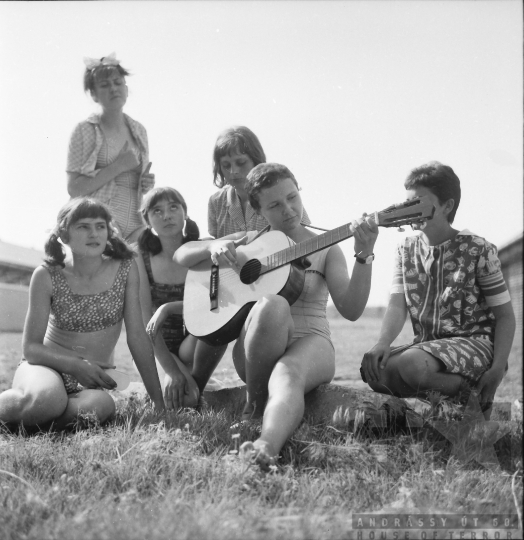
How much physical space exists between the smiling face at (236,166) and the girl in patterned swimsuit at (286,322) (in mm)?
466

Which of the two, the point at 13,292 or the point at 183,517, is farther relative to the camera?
the point at 13,292

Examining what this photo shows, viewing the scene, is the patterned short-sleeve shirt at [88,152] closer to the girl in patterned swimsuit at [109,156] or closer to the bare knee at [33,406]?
the girl in patterned swimsuit at [109,156]

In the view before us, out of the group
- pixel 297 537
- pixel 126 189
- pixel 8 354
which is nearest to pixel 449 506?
pixel 297 537

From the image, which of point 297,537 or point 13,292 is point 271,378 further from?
point 13,292

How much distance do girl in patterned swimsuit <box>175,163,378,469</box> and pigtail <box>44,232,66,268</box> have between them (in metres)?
0.73

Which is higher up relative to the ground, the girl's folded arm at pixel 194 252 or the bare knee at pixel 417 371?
the girl's folded arm at pixel 194 252

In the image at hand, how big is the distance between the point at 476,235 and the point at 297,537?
78.0 inches

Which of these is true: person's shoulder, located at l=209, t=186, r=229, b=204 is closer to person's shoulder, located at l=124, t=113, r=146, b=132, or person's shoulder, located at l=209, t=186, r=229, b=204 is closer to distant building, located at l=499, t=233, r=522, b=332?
person's shoulder, located at l=124, t=113, r=146, b=132

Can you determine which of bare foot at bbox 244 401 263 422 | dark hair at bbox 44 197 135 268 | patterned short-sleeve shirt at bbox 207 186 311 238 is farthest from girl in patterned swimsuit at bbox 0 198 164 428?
patterned short-sleeve shirt at bbox 207 186 311 238

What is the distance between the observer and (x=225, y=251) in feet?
11.6

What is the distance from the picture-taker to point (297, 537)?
1840 mm

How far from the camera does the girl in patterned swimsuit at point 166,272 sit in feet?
12.5

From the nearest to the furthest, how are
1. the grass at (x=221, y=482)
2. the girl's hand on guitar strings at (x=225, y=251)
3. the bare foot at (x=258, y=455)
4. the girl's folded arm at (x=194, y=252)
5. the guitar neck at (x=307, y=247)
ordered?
the grass at (x=221, y=482) → the bare foot at (x=258, y=455) → the guitar neck at (x=307, y=247) → the girl's hand on guitar strings at (x=225, y=251) → the girl's folded arm at (x=194, y=252)

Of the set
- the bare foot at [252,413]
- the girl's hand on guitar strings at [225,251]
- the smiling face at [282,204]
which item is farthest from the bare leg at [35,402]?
the smiling face at [282,204]
